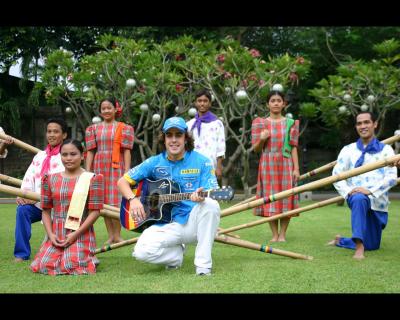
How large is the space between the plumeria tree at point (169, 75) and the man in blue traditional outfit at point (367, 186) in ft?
19.0

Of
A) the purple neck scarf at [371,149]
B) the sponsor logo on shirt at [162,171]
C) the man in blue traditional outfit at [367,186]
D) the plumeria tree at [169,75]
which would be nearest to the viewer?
the sponsor logo on shirt at [162,171]

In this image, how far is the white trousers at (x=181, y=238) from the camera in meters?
4.00

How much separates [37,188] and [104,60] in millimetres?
7101

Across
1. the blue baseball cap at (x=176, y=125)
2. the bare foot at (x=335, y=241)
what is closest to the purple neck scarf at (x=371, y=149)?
the bare foot at (x=335, y=241)

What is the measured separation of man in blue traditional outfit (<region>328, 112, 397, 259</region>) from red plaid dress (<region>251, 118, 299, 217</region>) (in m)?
0.74

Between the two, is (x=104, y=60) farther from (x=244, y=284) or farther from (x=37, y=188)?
(x=244, y=284)

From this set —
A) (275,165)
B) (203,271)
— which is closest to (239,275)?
(203,271)

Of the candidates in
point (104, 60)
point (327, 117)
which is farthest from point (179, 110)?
point (327, 117)

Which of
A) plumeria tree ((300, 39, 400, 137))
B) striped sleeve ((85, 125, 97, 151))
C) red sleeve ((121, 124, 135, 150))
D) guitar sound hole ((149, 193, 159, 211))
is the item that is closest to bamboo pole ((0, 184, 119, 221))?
guitar sound hole ((149, 193, 159, 211))

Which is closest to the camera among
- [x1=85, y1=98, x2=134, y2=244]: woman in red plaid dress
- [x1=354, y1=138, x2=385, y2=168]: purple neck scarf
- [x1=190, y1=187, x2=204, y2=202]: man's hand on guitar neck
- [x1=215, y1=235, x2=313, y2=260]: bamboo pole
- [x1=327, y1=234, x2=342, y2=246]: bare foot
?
[x1=190, y1=187, x2=204, y2=202]: man's hand on guitar neck

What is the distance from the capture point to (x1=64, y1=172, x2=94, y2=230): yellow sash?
4.20 meters

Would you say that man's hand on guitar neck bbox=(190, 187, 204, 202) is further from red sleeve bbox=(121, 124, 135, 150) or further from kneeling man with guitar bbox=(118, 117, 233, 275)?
red sleeve bbox=(121, 124, 135, 150)

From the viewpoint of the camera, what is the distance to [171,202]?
163 inches

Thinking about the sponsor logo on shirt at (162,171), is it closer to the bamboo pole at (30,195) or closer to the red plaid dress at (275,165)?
the bamboo pole at (30,195)
